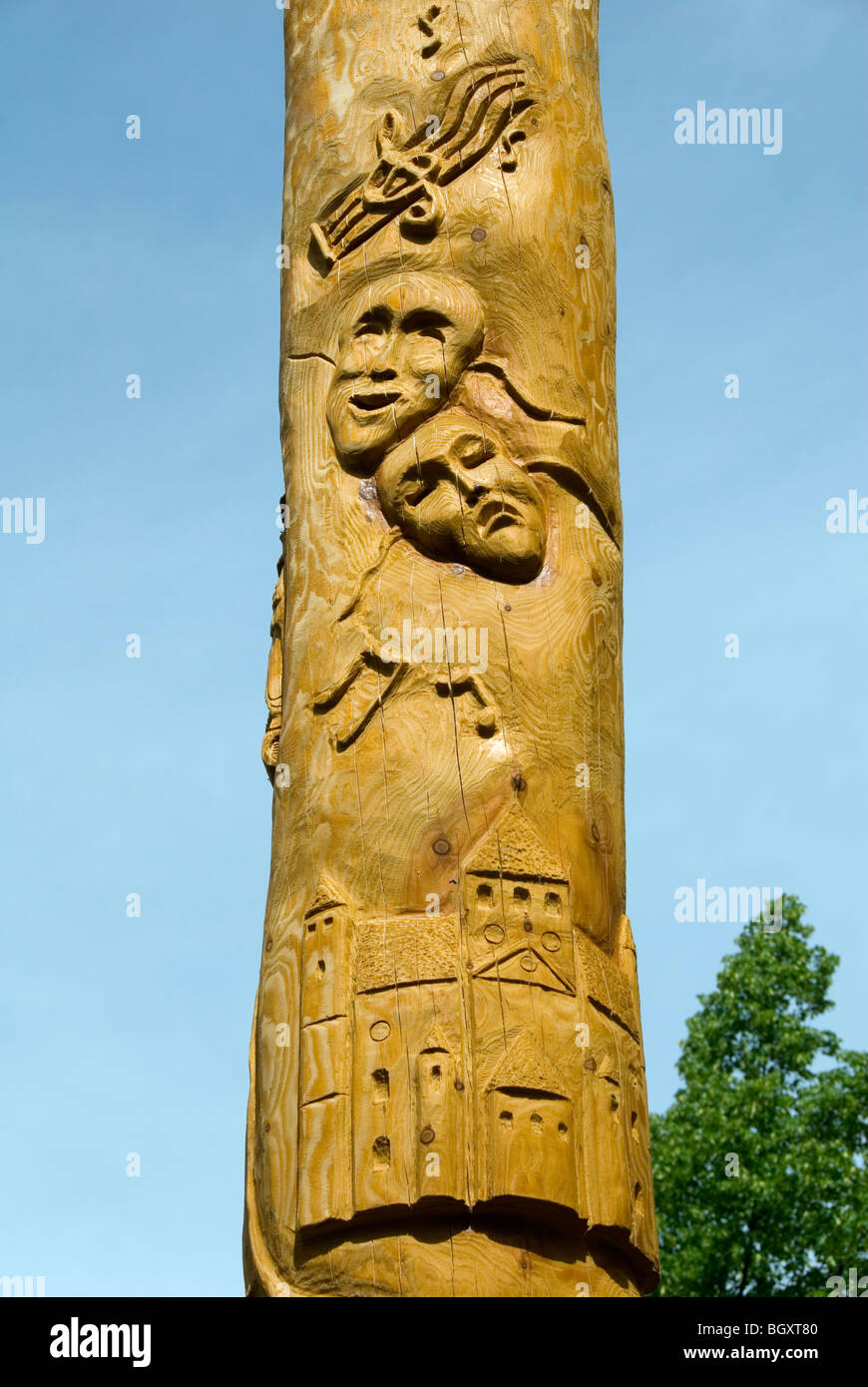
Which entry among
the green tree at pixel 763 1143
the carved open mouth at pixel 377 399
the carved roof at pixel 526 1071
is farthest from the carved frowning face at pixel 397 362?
the green tree at pixel 763 1143

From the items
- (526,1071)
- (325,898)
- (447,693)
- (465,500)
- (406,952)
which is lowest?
(526,1071)

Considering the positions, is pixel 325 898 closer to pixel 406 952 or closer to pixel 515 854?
pixel 406 952

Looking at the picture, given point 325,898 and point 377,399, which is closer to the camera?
point 325,898

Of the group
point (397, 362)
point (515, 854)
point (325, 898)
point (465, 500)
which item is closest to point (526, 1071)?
point (515, 854)

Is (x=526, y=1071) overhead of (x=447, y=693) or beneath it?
beneath

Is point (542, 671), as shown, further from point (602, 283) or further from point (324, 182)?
point (324, 182)

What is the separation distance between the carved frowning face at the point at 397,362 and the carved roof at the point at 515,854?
1.41m

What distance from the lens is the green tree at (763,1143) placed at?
1541 centimetres

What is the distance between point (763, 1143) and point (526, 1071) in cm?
1107

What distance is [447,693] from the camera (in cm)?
587

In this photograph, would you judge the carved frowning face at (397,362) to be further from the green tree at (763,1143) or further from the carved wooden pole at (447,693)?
the green tree at (763,1143)

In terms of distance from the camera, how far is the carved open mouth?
247 inches

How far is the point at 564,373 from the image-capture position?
6461 millimetres

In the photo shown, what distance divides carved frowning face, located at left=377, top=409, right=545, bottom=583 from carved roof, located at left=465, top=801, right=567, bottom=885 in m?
0.88
